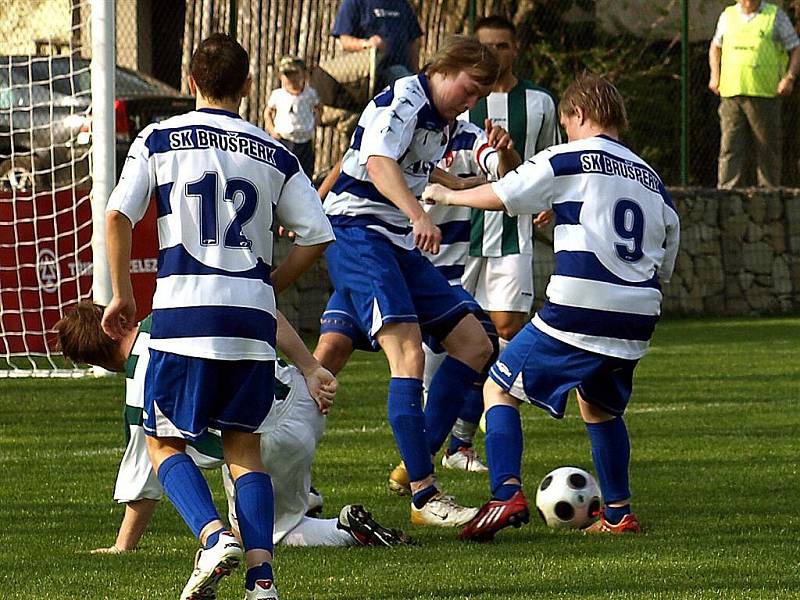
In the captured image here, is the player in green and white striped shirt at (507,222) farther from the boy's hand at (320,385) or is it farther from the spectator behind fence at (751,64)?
the spectator behind fence at (751,64)

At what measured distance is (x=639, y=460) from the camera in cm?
770

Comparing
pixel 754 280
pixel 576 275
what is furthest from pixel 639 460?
pixel 754 280

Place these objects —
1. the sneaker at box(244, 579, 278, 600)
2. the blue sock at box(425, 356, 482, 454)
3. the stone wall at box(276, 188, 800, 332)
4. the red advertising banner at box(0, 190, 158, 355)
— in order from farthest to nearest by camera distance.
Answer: the stone wall at box(276, 188, 800, 332) → the red advertising banner at box(0, 190, 158, 355) → the blue sock at box(425, 356, 482, 454) → the sneaker at box(244, 579, 278, 600)

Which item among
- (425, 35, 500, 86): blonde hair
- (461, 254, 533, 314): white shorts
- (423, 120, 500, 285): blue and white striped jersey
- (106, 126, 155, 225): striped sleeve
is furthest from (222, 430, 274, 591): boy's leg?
(461, 254, 533, 314): white shorts

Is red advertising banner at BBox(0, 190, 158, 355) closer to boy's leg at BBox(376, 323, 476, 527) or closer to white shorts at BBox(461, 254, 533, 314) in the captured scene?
white shorts at BBox(461, 254, 533, 314)

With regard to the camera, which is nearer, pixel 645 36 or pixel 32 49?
pixel 32 49

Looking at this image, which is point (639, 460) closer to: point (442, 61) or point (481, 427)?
point (481, 427)

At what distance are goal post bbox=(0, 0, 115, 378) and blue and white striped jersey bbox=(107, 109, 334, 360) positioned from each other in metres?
6.10

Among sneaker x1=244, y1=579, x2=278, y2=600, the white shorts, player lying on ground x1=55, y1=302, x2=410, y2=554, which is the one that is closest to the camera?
sneaker x1=244, y1=579, x2=278, y2=600

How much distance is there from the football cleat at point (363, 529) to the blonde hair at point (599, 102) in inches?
61.6

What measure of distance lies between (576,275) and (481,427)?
3034 mm

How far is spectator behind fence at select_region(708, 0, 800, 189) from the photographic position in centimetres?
1561

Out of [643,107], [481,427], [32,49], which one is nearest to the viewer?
[481,427]

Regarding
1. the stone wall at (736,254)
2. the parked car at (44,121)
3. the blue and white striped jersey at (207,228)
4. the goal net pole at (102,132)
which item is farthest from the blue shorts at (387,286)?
the stone wall at (736,254)
